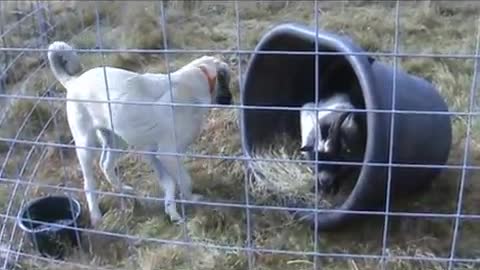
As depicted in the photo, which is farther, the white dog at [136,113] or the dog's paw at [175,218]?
the dog's paw at [175,218]

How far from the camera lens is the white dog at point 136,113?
75.5 inches

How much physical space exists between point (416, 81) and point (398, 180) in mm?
316

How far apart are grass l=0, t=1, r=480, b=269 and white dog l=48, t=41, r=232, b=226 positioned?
0.37 ft

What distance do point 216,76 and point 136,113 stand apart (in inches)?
11.7

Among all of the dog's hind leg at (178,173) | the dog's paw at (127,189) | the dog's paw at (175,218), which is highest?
the dog's hind leg at (178,173)

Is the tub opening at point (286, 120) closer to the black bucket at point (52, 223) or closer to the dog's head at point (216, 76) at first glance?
the dog's head at point (216, 76)

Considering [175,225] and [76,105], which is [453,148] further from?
[76,105]

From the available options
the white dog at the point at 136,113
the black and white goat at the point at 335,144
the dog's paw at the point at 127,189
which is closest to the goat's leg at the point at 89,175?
the white dog at the point at 136,113

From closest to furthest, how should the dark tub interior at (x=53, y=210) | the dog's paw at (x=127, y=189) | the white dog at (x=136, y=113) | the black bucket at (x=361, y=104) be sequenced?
the black bucket at (x=361, y=104) → the white dog at (x=136, y=113) → the dark tub interior at (x=53, y=210) → the dog's paw at (x=127, y=189)

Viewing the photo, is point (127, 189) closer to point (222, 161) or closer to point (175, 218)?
point (175, 218)

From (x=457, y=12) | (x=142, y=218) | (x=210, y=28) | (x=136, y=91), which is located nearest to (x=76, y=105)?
(x=136, y=91)

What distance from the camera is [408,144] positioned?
1913mm

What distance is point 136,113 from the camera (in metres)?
1.91

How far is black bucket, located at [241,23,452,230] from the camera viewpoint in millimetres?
1781
